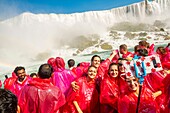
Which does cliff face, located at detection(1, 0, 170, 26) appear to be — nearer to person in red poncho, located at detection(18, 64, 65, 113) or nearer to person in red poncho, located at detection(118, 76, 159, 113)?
person in red poncho, located at detection(18, 64, 65, 113)

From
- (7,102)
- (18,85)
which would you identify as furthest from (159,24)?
(7,102)

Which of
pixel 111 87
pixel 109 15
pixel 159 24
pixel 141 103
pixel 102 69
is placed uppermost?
pixel 109 15

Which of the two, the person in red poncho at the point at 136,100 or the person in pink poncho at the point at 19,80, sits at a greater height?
the person in pink poncho at the point at 19,80

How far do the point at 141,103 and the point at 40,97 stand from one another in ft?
2.97

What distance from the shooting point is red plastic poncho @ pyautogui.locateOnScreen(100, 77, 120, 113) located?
2815 millimetres

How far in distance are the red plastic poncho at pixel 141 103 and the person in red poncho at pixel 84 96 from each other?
0.51 meters

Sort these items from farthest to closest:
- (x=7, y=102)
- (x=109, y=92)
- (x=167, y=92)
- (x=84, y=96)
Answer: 1. (x=84, y=96)
2. (x=109, y=92)
3. (x=167, y=92)
4. (x=7, y=102)

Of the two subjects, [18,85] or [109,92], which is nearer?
[109,92]

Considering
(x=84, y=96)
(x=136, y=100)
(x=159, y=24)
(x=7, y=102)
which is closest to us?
(x=7, y=102)

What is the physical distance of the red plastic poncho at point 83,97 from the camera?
292 centimetres

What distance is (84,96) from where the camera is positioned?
2939 mm

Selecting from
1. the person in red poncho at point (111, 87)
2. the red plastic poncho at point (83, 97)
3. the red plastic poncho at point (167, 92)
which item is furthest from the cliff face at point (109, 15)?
the red plastic poncho at point (167, 92)

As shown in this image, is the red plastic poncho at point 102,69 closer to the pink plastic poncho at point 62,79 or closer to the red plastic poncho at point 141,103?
the pink plastic poncho at point 62,79

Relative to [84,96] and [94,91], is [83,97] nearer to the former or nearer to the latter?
[84,96]
